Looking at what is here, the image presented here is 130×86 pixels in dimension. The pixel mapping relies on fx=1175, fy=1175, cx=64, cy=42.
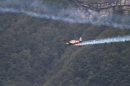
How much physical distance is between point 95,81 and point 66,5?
370 inches

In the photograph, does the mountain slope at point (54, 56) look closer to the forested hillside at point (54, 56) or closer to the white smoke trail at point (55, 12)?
the forested hillside at point (54, 56)

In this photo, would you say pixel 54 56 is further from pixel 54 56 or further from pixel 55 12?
pixel 55 12

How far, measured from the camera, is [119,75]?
430ft

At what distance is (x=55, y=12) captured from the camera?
132m

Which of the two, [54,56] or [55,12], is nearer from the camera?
[55,12]

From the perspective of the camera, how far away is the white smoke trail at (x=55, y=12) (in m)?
129

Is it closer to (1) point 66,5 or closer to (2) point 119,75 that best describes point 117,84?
(2) point 119,75

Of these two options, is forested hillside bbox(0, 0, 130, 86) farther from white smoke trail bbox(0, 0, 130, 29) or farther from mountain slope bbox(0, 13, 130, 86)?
white smoke trail bbox(0, 0, 130, 29)

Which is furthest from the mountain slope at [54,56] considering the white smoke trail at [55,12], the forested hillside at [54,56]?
the white smoke trail at [55,12]

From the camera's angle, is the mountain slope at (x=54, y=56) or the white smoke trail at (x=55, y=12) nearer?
the white smoke trail at (x=55, y=12)

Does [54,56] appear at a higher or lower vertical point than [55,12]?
lower

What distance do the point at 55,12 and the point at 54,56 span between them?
903 centimetres

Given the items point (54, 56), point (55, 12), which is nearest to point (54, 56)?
point (54, 56)

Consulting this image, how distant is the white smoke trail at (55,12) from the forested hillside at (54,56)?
5.51 ft
